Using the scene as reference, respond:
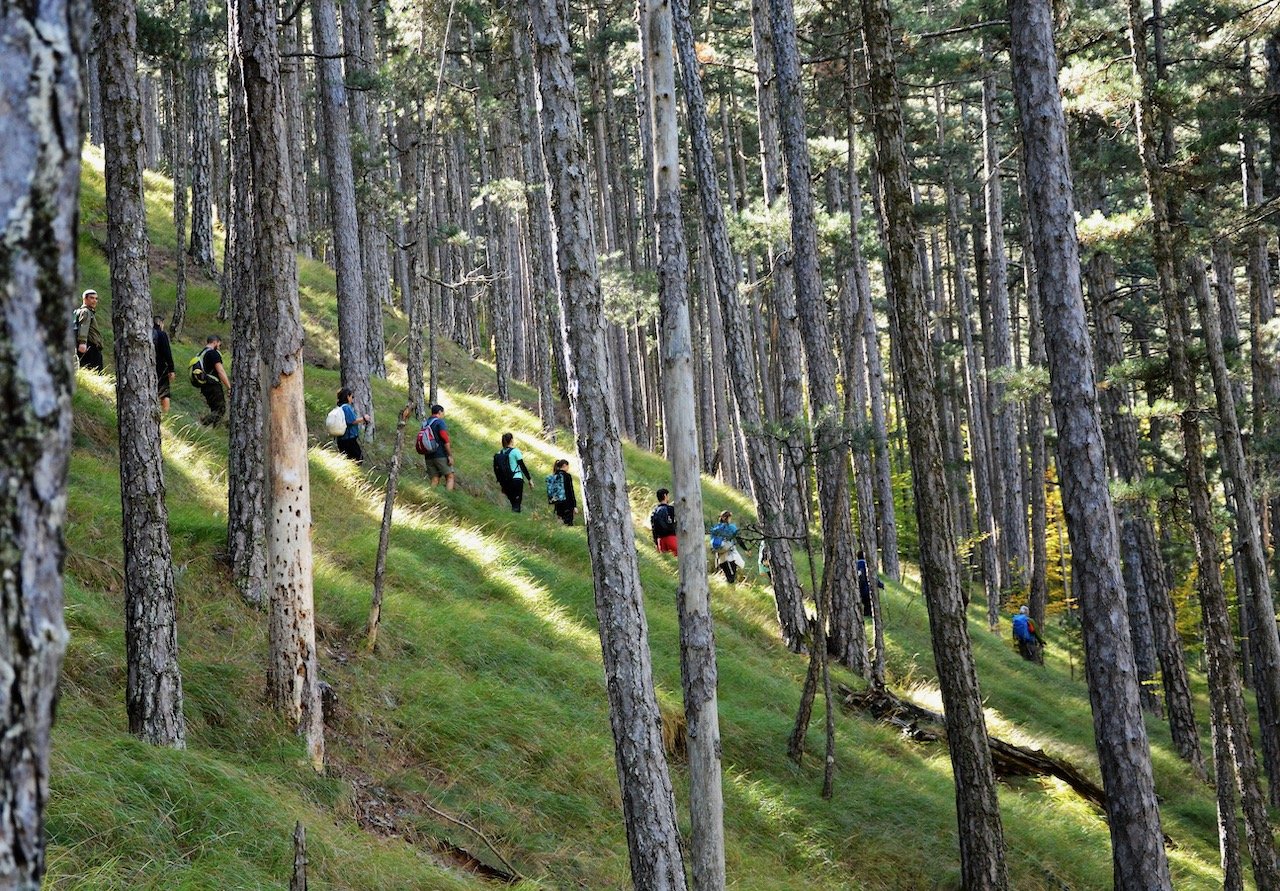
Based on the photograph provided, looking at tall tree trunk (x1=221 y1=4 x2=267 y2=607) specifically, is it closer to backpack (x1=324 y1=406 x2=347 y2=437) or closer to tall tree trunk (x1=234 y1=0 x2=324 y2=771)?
tall tree trunk (x1=234 y1=0 x2=324 y2=771)

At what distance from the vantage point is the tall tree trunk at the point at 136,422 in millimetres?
6242

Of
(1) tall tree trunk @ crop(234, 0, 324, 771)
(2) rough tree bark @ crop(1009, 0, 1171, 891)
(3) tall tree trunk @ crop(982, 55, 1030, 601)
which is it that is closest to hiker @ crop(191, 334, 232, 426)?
(1) tall tree trunk @ crop(234, 0, 324, 771)

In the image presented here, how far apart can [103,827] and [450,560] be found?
7.51 metres

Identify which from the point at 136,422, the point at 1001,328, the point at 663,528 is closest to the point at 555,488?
the point at 663,528

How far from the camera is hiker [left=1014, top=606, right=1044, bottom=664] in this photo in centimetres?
2345

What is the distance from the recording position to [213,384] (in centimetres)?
1421

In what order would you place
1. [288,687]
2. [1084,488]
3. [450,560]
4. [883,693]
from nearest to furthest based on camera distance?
[288,687]
[1084,488]
[450,560]
[883,693]

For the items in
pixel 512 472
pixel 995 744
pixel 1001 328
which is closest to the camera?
pixel 995 744

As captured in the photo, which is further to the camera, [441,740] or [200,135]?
[200,135]

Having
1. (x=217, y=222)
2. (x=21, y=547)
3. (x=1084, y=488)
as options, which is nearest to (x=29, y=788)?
(x=21, y=547)

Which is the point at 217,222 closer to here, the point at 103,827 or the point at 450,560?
the point at 450,560

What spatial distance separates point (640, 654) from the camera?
21.5 feet

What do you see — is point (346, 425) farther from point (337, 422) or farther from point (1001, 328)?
point (1001, 328)

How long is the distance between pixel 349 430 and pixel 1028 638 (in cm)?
1649
